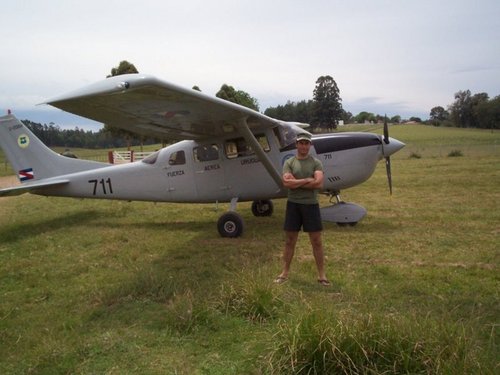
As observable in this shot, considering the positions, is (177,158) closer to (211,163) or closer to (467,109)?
(211,163)

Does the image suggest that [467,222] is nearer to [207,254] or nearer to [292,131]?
[292,131]

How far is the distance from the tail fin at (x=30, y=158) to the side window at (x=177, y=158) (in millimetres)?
2196

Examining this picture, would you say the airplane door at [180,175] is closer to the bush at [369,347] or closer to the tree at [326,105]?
the bush at [369,347]

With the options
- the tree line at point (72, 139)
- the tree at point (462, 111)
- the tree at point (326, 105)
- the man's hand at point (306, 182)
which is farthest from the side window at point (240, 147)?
the tree at point (462, 111)

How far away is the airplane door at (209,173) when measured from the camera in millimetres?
8433

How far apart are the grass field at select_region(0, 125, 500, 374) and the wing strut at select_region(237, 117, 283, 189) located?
3.98 ft

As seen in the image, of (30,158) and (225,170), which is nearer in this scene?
(225,170)

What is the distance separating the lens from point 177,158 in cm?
872

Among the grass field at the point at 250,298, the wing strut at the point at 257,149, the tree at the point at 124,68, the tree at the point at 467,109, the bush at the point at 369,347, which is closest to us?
the bush at the point at 369,347

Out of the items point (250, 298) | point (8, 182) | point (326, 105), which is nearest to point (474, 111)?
point (326, 105)

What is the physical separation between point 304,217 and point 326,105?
61442 mm

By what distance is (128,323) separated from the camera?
12.7 ft

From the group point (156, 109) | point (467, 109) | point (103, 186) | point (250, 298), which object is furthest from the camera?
point (467, 109)

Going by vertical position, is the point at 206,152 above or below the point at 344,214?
above
